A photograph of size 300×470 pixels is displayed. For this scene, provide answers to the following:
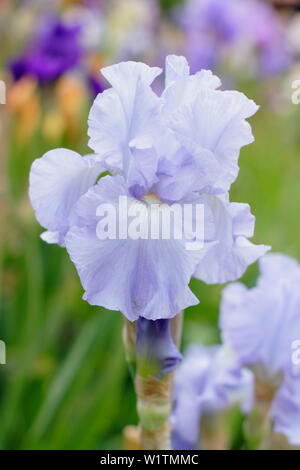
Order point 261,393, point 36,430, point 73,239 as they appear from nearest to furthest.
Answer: point 73,239, point 261,393, point 36,430

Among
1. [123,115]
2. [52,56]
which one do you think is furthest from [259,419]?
[52,56]

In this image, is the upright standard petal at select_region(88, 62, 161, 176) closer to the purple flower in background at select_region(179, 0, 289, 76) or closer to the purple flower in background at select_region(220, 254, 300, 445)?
the purple flower in background at select_region(220, 254, 300, 445)

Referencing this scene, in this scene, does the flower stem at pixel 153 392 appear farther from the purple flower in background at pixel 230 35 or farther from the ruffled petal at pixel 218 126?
the purple flower in background at pixel 230 35

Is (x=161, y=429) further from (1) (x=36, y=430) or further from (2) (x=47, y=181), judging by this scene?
(1) (x=36, y=430)

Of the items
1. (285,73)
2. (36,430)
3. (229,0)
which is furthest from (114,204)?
(285,73)

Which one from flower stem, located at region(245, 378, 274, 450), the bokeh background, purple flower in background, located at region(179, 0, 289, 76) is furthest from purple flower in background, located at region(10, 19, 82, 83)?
flower stem, located at region(245, 378, 274, 450)

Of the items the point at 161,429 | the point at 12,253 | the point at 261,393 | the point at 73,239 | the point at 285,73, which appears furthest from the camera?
the point at 285,73
